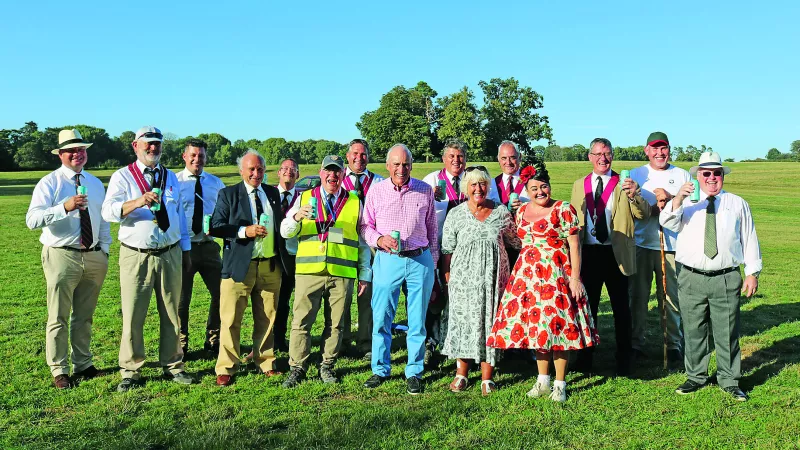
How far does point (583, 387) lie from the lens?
6086 millimetres

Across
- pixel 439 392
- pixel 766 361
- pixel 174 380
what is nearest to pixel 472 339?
pixel 439 392

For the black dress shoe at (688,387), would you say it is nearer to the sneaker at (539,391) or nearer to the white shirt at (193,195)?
the sneaker at (539,391)

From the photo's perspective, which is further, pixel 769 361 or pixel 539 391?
pixel 769 361

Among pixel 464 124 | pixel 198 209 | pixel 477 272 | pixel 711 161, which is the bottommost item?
pixel 477 272

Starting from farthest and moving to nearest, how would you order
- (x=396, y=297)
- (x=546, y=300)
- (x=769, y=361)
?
1. (x=769, y=361)
2. (x=396, y=297)
3. (x=546, y=300)

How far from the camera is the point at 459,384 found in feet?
19.8

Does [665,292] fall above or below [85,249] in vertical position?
below

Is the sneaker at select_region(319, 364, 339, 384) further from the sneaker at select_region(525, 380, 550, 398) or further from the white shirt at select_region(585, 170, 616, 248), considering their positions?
the white shirt at select_region(585, 170, 616, 248)

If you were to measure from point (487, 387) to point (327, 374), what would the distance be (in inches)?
65.2

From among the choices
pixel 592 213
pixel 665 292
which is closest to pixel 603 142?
pixel 592 213

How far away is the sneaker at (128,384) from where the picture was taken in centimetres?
582

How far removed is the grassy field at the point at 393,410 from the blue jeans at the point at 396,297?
1.00 feet

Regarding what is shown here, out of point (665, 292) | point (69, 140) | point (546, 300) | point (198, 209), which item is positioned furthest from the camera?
point (198, 209)

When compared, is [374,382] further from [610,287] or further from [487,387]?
[610,287]
